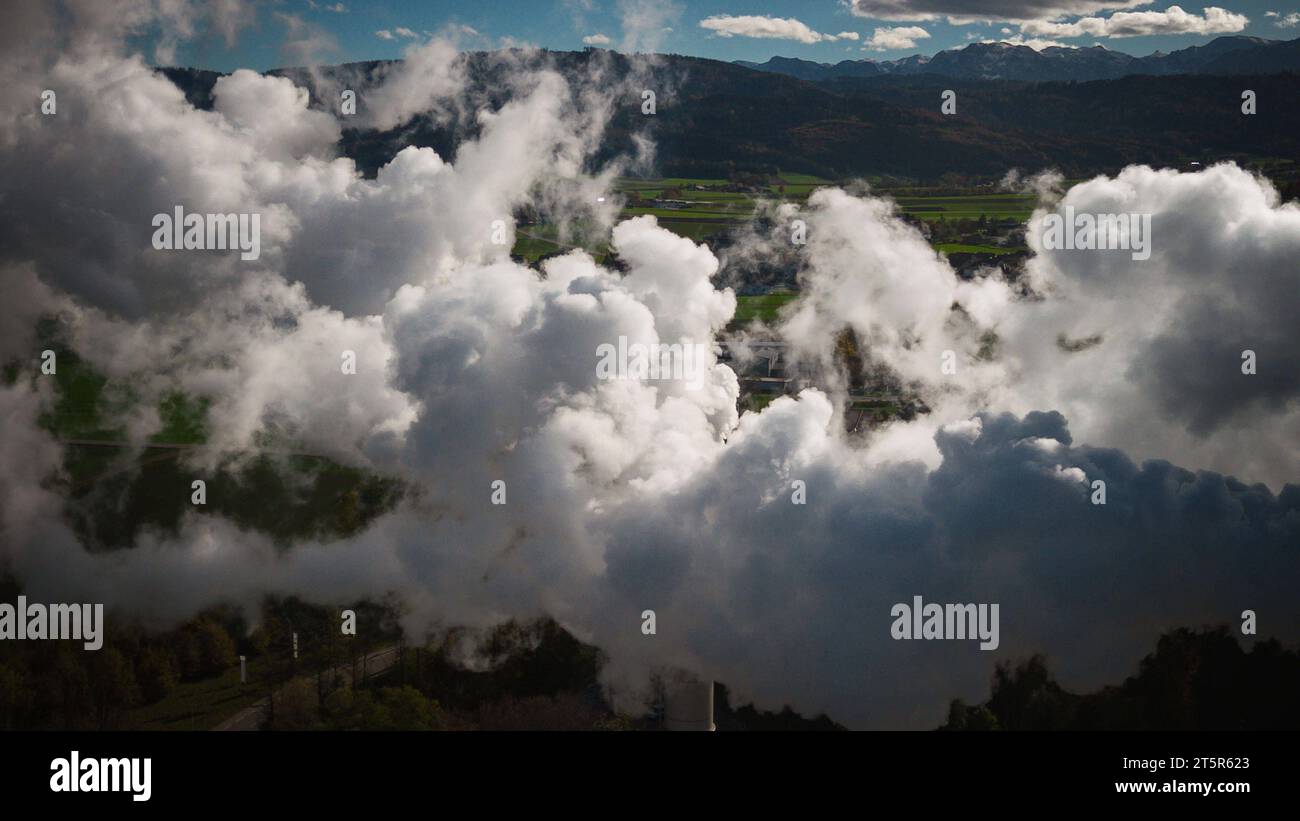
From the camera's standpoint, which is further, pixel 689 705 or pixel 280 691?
pixel 280 691

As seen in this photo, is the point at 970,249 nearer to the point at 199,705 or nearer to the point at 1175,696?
the point at 1175,696

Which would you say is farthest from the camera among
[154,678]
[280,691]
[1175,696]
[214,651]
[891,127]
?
[891,127]

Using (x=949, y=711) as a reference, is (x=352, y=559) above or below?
above

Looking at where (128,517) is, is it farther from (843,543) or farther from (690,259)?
(843,543)

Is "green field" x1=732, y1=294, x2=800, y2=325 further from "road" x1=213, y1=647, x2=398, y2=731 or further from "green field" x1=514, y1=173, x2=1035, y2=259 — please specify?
"road" x1=213, y1=647, x2=398, y2=731

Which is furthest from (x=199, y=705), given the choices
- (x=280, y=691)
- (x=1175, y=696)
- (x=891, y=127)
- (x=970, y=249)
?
(x=891, y=127)

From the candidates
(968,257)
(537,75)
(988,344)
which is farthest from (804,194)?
(988,344)

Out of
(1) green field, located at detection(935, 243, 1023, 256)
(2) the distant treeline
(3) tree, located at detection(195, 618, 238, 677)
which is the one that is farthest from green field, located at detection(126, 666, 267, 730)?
(1) green field, located at detection(935, 243, 1023, 256)
